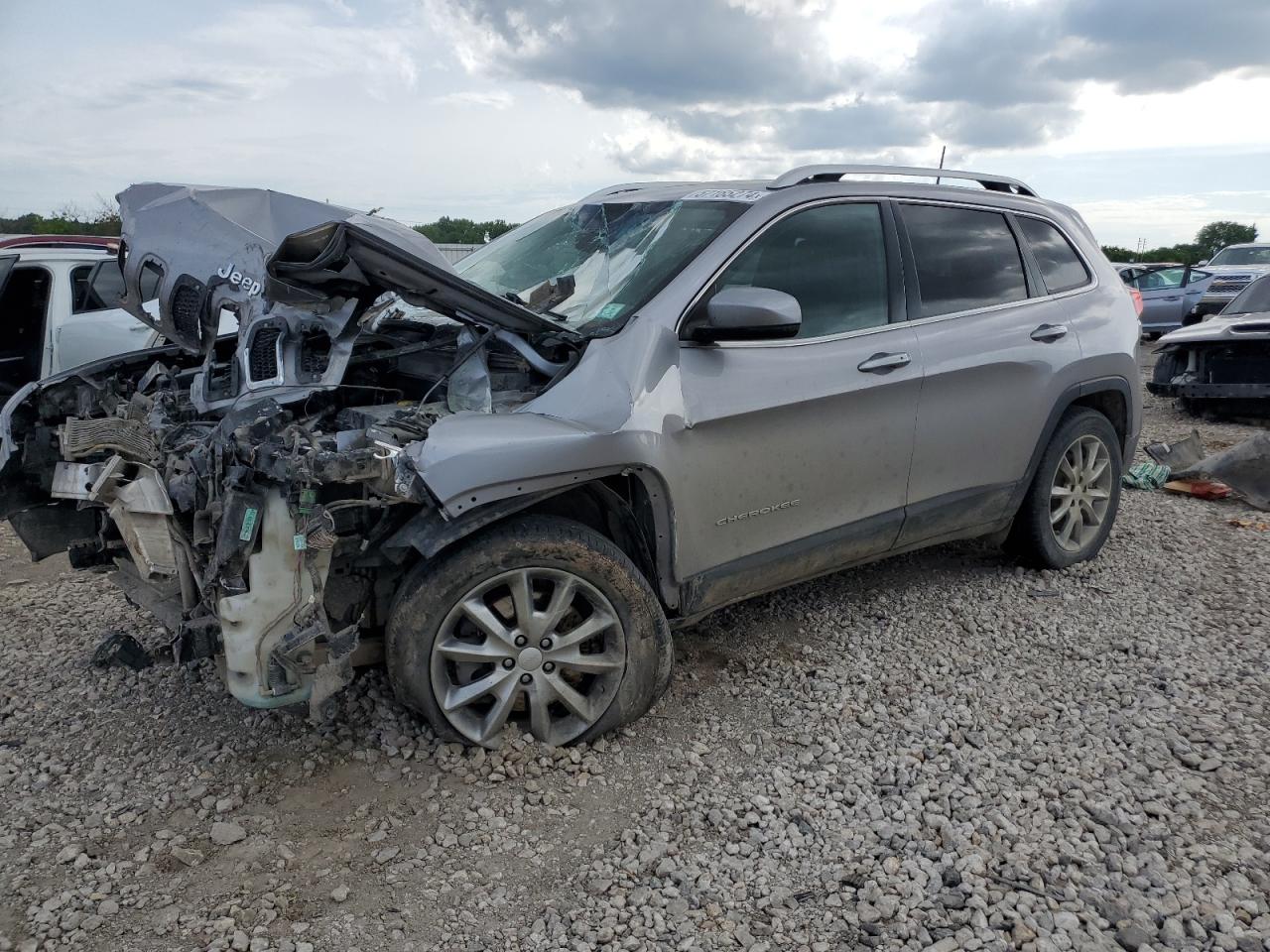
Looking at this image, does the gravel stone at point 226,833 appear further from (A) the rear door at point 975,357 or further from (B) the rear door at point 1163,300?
(B) the rear door at point 1163,300

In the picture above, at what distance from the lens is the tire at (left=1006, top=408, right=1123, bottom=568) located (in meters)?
Result: 4.87

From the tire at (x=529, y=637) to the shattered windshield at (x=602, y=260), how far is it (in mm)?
838

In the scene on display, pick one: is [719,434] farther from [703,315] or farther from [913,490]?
[913,490]

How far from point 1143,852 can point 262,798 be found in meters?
2.63

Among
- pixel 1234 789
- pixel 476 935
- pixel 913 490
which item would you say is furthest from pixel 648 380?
pixel 1234 789

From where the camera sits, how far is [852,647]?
4.23 metres

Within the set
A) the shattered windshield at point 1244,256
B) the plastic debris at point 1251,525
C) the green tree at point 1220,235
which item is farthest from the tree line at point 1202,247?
the plastic debris at point 1251,525

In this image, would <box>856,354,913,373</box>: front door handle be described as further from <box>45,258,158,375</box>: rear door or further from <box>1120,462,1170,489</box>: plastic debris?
<box>45,258,158,375</box>: rear door

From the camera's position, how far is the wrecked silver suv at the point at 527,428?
3.00 metres

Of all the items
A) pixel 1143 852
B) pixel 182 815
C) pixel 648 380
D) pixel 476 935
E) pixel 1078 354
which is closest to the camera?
pixel 476 935

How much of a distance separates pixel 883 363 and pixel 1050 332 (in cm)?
121

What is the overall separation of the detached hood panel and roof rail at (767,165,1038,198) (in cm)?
128

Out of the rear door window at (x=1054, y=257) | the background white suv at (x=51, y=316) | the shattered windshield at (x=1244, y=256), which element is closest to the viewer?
the rear door window at (x=1054, y=257)

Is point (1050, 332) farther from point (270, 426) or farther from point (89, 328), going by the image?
point (89, 328)
